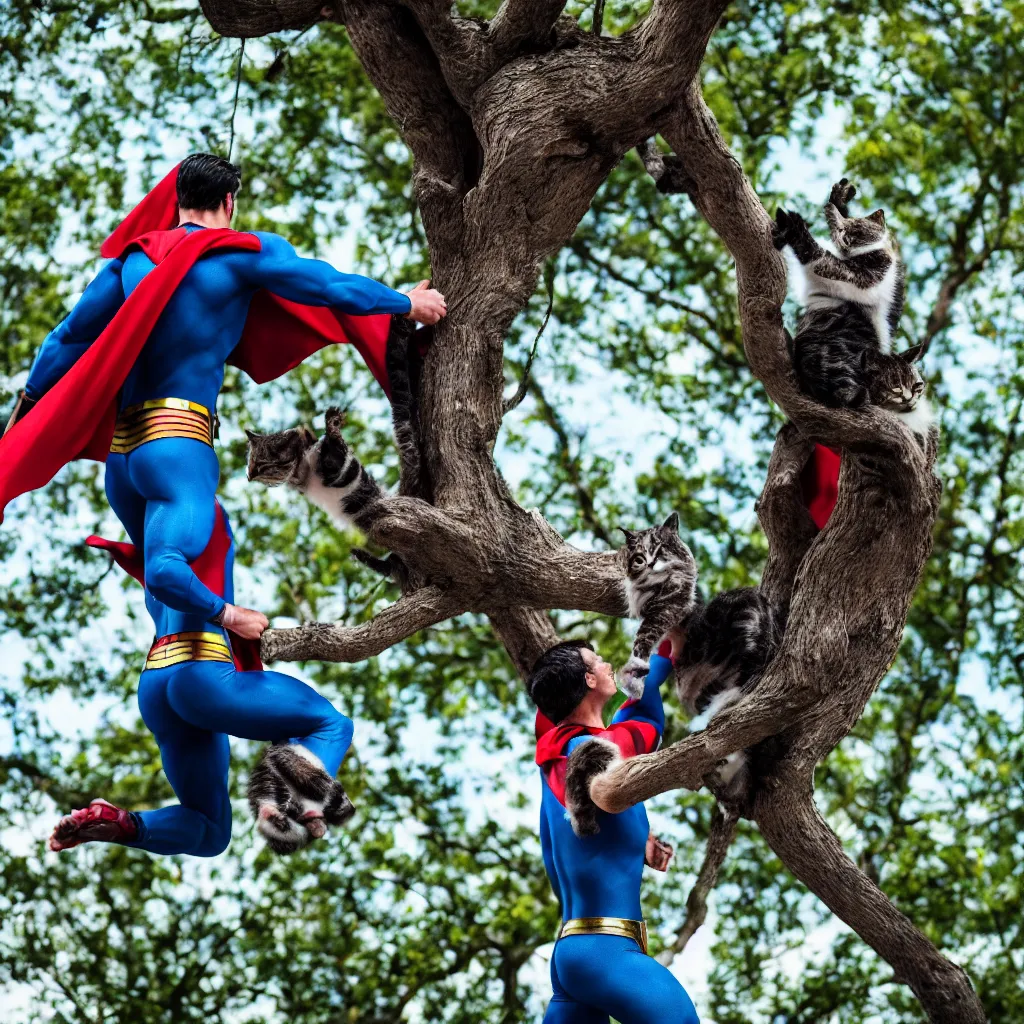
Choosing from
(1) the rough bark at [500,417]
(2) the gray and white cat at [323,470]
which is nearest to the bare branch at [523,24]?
(1) the rough bark at [500,417]

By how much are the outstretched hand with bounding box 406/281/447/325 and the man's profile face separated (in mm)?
1315

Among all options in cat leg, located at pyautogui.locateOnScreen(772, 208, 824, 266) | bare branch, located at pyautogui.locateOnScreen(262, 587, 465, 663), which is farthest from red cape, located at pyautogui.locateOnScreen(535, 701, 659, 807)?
cat leg, located at pyautogui.locateOnScreen(772, 208, 824, 266)

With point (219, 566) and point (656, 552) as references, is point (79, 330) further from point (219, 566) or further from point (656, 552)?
point (656, 552)

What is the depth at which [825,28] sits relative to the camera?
10133mm

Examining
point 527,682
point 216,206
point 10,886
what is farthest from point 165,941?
point 216,206

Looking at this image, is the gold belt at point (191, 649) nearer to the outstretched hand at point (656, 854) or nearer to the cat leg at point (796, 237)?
the outstretched hand at point (656, 854)

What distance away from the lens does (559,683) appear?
199 inches

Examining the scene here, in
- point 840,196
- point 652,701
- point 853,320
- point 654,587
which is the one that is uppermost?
point 840,196

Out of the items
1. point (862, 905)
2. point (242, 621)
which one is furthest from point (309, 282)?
point (862, 905)

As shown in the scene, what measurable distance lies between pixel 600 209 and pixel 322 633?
6026mm

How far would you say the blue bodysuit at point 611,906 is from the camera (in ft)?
15.3

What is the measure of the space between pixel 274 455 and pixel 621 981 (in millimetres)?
2078

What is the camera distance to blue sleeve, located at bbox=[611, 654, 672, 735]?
195 inches

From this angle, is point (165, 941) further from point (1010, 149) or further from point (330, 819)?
point (1010, 149)
